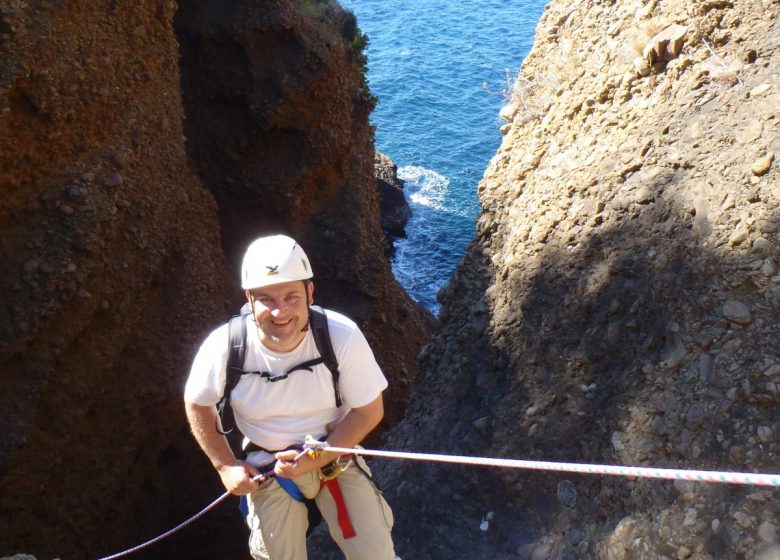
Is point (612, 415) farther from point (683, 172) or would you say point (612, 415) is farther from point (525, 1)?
point (525, 1)

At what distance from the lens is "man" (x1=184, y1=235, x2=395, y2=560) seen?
4.14 metres

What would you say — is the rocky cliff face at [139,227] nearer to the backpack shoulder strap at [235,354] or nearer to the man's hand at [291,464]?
the backpack shoulder strap at [235,354]

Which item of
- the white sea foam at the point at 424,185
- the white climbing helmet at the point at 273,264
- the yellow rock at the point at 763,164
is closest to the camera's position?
the white climbing helmet at the point at 273,264

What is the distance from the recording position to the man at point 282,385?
4.14 meters

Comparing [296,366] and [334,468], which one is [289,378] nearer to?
[296,366]

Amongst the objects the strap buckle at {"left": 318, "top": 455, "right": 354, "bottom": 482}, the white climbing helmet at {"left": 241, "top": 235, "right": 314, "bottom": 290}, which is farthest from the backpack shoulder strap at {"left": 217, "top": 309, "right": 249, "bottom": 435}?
the strap buckle at {"left": 318, "top": 455, "right": 354, "bottom": 482}

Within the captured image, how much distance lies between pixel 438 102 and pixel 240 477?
29949 mm

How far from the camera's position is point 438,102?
32.9 m

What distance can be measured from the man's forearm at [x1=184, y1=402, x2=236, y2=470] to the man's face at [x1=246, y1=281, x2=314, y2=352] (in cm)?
54

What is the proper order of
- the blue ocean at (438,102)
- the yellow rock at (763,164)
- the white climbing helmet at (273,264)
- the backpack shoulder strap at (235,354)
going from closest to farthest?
the white climbing helmet at (273,264), the backpack shoulder strap at (235,354), the yellow rock at (763,164), the blue ocean at (438,102)

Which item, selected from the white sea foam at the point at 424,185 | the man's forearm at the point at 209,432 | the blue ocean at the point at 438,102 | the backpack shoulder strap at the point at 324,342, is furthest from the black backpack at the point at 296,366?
the white sea foam at the point at 424,185

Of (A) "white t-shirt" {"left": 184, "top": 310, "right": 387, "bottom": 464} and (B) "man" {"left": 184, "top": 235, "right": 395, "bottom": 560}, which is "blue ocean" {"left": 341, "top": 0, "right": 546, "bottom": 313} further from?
(A) "white t-shirt" {"left": 184, "top": 310, "right": 387, "bottom": 464}

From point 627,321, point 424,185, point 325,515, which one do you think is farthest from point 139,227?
point 424,185

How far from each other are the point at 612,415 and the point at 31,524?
5819 mm
